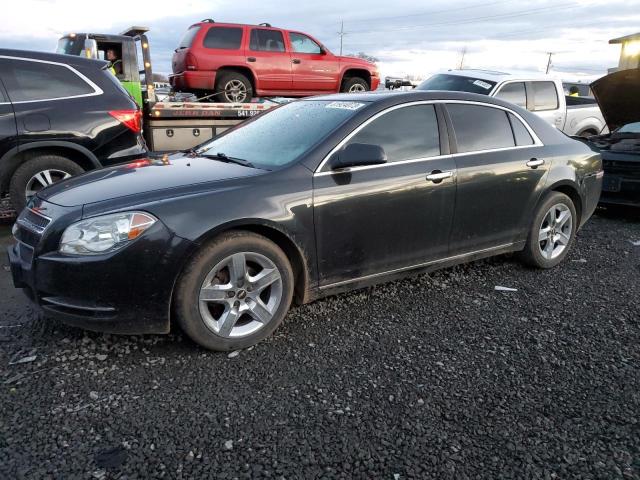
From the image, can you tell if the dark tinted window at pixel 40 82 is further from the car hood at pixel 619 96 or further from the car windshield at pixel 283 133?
the car hood at pixel 619 96

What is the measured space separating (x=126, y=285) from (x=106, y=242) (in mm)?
262

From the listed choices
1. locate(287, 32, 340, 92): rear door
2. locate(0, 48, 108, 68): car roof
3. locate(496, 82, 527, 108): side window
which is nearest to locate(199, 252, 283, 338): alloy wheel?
locate(0, 48, 108, 68): car roof

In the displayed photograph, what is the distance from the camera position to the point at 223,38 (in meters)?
10.9

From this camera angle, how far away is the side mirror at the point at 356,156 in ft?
11.3

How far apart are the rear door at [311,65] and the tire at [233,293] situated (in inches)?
362

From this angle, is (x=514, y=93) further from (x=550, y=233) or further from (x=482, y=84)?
(x=550, y=233)

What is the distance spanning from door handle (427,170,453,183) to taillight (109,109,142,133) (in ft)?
12.2

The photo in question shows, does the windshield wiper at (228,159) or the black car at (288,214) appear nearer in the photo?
the black car at (288,214)

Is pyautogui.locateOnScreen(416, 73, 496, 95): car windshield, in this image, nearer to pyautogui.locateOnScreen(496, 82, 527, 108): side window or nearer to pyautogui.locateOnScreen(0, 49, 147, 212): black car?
pyautogui.locateOnScreen(496, 82, 527, 108): side window

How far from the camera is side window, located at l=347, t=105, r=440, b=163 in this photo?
A: 3.72 m

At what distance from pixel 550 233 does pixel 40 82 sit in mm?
5450

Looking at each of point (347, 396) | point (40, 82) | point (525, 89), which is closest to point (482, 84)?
point (525, 89)

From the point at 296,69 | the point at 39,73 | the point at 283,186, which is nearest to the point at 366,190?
the point at 283,186

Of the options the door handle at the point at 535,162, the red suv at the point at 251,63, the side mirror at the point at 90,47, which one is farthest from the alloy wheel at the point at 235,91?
the door handle at the point at 535,162
